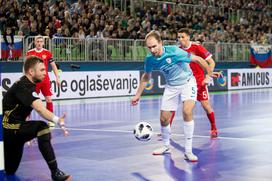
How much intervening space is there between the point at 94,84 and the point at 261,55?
15229 millimetres

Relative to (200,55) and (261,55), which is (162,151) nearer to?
(200,55)

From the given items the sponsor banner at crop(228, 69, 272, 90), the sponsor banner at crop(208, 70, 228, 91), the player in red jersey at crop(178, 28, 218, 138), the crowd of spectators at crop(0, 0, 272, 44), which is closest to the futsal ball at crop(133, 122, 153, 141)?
the player in red jersey at crop(178, 28, 218, 138)

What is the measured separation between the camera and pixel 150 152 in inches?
364

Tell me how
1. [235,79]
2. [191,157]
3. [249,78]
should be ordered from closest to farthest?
[191,157], [235,79], [249,78]

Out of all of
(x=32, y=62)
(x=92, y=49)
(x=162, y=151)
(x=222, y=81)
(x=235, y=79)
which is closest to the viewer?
(x=32, y=62)

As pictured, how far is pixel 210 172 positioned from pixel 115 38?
18880 mm

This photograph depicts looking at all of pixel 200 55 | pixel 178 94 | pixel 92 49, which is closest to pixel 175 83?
pixel 178 94

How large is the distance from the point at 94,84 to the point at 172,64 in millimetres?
14720

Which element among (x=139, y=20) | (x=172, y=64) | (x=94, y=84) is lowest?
(x=94, y=84)

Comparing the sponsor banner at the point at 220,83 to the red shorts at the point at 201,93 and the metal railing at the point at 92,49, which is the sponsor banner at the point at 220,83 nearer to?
the metal railing at the point at 92,49

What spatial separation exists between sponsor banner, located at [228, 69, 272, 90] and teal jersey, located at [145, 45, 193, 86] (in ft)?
69.6

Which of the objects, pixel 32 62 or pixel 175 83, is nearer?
pixel 32 62

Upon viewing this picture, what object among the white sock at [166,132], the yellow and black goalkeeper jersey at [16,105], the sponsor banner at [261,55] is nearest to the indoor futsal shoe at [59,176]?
the yellow and black goalkeeper jersey at [16,105]

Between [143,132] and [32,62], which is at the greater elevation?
[32,62]
